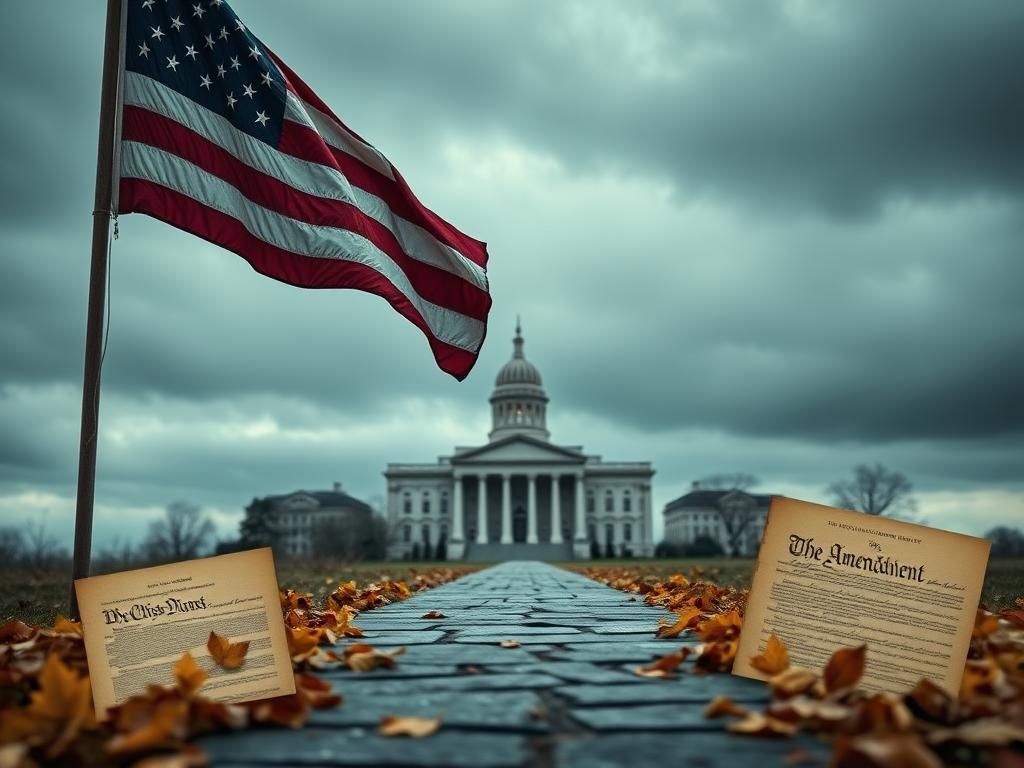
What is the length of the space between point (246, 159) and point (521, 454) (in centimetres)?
7591

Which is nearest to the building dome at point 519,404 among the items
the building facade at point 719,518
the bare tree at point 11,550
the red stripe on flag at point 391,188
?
the building facade at point 719,518

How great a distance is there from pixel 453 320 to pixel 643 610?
9.18 feet

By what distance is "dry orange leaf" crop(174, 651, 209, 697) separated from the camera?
7.75 ft

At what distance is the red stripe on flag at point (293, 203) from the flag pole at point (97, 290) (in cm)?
19

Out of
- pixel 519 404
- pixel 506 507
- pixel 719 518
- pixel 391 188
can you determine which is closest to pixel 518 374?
pixel 519 404

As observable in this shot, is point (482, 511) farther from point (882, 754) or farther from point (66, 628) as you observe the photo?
point (882, 754)

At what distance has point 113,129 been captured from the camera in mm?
4574

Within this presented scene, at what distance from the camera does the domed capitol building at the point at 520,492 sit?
80.6 meters

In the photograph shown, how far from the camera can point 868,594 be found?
2795 millimetres

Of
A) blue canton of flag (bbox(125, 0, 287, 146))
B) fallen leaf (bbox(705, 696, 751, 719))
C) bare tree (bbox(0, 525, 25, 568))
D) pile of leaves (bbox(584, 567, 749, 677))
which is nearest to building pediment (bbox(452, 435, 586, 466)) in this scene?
bare tree (bbox(0, 525, 25, 568))

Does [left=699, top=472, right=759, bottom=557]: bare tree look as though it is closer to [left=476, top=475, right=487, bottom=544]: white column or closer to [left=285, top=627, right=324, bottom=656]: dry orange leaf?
[left=476, top=475, right=487, bottom=544]: white column

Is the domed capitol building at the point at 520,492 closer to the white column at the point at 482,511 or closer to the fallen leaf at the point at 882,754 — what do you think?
the white column at the point at 482,511

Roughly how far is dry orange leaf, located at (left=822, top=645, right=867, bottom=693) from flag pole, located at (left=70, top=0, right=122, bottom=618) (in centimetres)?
352

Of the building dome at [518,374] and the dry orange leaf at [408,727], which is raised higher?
the building dome at [518,374]
